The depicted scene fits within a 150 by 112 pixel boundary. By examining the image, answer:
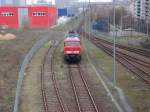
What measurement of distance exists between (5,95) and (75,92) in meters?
4.21

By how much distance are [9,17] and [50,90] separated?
77.3m

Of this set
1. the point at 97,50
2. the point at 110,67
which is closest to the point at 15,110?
the point at 110,67

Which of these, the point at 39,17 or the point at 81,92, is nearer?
the point at 81,92

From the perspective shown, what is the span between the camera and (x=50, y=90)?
2638 cm

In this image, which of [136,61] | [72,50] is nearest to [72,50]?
[72,50]

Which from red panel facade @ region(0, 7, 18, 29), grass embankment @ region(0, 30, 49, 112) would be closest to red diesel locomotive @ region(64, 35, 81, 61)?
grass embankment @ region(0, 30, 49, 112)

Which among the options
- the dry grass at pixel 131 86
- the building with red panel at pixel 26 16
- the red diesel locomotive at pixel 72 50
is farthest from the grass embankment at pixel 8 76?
the building with red panel at pixel 26 16

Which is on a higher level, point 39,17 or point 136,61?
point 39,17

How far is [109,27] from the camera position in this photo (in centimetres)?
8544

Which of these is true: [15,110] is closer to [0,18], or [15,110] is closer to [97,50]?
[97,50]

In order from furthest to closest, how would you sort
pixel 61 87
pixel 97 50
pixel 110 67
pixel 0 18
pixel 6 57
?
pixel 0 18 → pixel 97 50 → pixel 6 57 → pixel 110 67 → pixel 61 87

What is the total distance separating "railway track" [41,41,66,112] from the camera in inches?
858

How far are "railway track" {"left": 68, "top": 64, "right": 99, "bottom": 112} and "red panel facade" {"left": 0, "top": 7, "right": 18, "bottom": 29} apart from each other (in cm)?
6778

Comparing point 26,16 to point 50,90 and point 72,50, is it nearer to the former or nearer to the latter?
point 72,50
